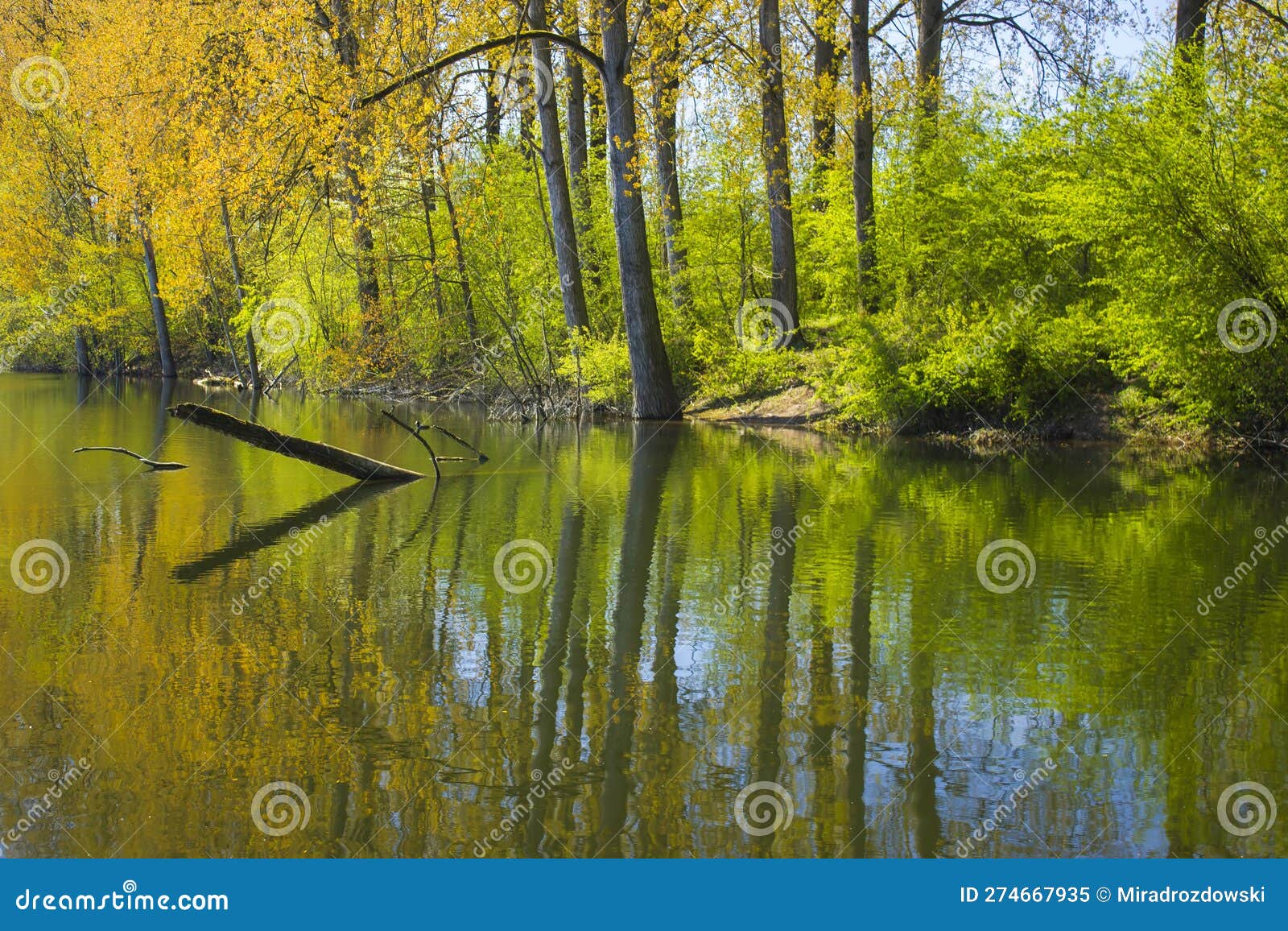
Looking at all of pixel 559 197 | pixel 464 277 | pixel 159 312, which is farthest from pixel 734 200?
pixel 159 312

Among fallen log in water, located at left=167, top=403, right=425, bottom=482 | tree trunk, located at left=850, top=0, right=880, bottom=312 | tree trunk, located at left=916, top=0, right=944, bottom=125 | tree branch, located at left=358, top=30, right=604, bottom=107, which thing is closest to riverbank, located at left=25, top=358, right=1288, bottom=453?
tree trunk, located at left=850, top=0, right=880, bottom=312

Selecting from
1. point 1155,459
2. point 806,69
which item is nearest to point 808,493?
point 1155,459

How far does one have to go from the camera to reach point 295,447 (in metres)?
13.6

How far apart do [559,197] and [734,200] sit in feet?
12.3

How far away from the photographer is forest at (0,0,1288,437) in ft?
50.2

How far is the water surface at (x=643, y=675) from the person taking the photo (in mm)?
4195

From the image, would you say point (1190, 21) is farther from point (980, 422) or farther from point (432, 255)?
point (432, 255)

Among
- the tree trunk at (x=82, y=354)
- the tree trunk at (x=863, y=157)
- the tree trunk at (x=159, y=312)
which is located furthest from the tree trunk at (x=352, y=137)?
the tree trunk at (x=82, y=354)

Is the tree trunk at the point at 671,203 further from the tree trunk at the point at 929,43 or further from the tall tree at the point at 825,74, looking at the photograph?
the tree trunk at the point at 929,43

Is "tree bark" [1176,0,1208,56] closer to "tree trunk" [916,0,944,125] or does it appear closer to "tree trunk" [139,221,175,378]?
"tree trunk" [916,0,944,125]

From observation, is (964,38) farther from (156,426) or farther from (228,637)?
(228,637)

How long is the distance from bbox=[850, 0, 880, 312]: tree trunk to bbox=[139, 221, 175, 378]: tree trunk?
79.8 ft

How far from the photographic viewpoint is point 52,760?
15.8 ft

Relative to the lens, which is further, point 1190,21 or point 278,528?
point 1190,21
